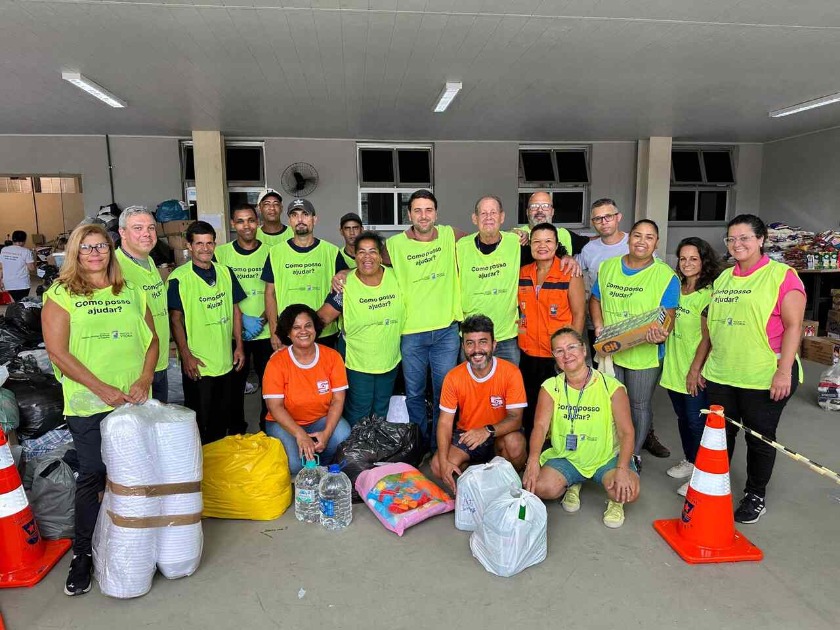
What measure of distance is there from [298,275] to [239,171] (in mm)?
5809

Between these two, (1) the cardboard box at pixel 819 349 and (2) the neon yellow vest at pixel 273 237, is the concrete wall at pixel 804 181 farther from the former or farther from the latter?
(2) the neon yellow vest at pixel 273 237

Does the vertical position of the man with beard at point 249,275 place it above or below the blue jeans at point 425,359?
above

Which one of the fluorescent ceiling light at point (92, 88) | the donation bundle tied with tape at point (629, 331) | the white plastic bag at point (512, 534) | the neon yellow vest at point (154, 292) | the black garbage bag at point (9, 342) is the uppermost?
the fluorescent ceiling light at point (92, 88)

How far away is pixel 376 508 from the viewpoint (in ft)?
8.66

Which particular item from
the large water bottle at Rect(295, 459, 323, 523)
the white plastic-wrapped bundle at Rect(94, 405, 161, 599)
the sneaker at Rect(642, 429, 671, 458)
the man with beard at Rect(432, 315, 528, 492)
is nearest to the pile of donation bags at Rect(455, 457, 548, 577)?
the man with beard at Rect(432, 315, 528, 492)

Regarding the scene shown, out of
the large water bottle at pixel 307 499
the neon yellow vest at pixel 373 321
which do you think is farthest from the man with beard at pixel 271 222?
the large water bottle at pixel 307 499

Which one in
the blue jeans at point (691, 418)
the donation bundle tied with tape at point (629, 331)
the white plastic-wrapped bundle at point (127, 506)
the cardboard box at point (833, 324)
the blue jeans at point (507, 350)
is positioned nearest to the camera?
the white plastic-wrapped bundle at point (127, 506)

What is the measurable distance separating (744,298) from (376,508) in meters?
1.99

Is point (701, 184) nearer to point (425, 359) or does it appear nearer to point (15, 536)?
point (425, 359)

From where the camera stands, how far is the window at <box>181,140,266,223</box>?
8297 millimetres

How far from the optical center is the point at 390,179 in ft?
29.2

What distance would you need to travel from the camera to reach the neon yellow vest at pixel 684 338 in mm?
2898

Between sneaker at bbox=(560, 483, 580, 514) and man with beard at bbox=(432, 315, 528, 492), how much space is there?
0.31 metres

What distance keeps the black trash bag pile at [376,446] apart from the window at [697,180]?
8.33 m
